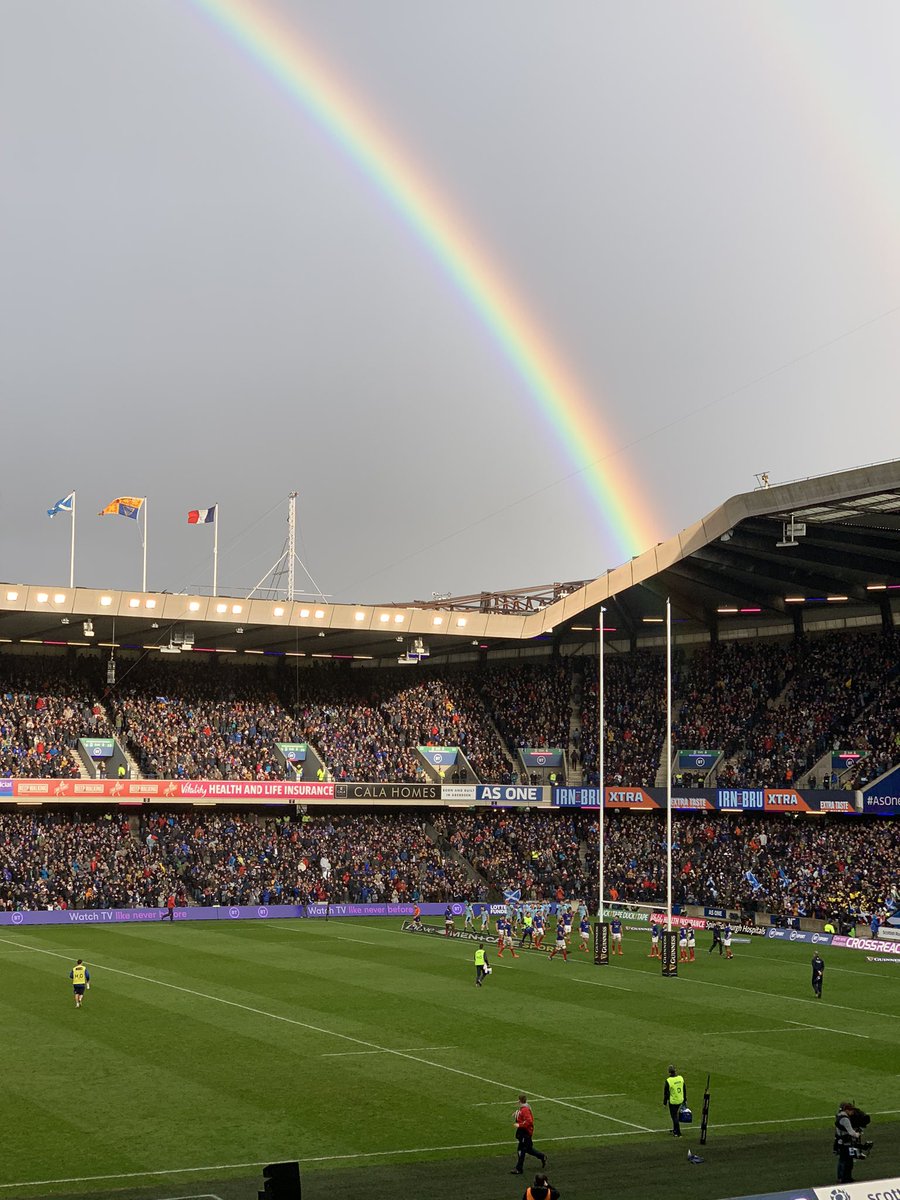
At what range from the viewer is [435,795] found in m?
71.1

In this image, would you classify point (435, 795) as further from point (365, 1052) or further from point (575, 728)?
point (365, 1052)

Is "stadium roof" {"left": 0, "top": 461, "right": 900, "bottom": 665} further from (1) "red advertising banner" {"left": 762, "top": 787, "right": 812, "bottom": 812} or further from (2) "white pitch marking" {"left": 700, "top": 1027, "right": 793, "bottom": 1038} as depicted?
(2) "white pitch marking" {"left": 700, "top": 1027, "right": 793, "bottom": 1038}

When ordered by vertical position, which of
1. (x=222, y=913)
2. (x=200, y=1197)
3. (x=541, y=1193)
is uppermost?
(x=541, y=1193)

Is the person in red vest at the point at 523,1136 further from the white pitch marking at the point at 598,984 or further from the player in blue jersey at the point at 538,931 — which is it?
the player in blue jersey at the point at 538,931

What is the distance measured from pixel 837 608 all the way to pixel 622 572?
46.9 feet

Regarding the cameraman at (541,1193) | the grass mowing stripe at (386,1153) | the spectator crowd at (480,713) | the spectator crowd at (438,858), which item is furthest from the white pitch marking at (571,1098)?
the spectator crowd at (480,713)

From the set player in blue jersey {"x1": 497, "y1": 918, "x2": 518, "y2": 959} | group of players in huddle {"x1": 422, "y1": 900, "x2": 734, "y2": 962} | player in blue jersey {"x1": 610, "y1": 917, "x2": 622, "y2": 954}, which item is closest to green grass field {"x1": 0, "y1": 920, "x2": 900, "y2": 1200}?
group of players in huddle {"x1": 422, "y1": 900, "x2": 734, "y2": 962}

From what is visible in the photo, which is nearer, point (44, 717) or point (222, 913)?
point (222, 913)

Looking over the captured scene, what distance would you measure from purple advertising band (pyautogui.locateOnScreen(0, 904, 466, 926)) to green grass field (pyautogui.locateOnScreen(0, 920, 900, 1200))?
1070cm

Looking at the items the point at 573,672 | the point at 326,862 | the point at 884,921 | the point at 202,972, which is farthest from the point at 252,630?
the point at 884,921

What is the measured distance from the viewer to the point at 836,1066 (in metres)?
30.8

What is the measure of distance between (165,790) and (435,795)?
44.7ft

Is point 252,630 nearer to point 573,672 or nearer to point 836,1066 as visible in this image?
point 573,672

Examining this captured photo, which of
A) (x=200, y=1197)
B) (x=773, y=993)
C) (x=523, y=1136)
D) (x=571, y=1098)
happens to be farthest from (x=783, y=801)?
(x=200, y=1197)
